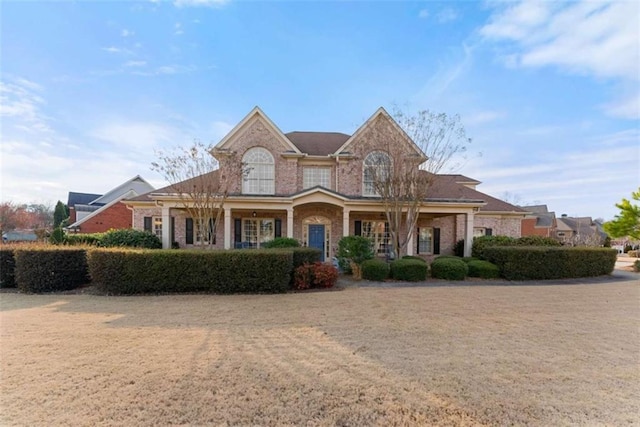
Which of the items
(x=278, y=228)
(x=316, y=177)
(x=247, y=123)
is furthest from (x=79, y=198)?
(x=316, y=177)

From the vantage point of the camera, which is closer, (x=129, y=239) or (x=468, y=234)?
(x=129, y=239)

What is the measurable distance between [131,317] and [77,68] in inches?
396

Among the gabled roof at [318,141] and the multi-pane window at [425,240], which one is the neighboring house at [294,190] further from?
the gabled roof at [318,141]

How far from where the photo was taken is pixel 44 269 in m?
9.70

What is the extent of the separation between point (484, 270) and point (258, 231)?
11894 mm

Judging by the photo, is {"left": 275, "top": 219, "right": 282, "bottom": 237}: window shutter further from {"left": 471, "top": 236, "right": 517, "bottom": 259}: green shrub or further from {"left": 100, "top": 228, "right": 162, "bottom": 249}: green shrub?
{"left": 471, "top": 236, "right": 517, "bottom": 259}: green shrub

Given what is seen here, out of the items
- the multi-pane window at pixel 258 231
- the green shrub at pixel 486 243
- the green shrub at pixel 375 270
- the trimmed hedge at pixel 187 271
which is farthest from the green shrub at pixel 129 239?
the green shrub at pixel 486 243

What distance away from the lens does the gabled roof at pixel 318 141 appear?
18.2 meters

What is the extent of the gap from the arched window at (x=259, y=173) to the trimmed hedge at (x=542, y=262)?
1212 cm

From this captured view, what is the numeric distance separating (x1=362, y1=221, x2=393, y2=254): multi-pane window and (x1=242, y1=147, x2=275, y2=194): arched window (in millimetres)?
6082

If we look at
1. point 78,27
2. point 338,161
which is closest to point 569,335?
point 338,161

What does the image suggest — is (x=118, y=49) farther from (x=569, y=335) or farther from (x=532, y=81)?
(x=532, y=81)

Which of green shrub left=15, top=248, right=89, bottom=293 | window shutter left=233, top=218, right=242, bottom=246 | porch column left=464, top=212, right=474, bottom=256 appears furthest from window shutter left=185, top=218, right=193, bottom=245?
porch column left=464, top=212, right=474, bottom=256

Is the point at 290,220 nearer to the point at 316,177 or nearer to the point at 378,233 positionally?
the point at 316,177
